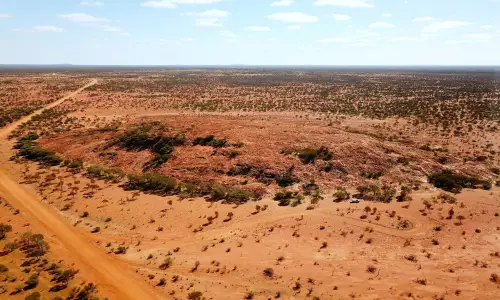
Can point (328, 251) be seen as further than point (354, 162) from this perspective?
No

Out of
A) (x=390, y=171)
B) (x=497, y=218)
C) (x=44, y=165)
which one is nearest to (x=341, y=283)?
(x=497, y=218)

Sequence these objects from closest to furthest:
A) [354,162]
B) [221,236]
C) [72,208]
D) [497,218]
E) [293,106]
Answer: [221,236] → [497,218] → [72,208] → [354,162] → [293,106]

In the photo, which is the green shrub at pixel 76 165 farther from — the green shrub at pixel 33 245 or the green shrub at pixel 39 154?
the green shrub at pixel 33 245

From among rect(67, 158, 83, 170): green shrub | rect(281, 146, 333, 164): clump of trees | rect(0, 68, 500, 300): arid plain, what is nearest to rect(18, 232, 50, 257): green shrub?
rect(0, 68, 500, 300): arid plain

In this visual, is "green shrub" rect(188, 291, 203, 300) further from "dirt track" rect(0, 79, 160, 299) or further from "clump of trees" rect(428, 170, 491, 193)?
"clump of trees" rect(428, 170, 491, 193)

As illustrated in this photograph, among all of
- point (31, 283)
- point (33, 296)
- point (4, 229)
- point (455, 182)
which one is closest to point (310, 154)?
point (455, 182)

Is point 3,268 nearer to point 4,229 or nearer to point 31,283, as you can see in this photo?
point 31,283

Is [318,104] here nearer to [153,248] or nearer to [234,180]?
[234,180]
